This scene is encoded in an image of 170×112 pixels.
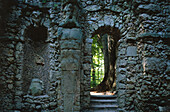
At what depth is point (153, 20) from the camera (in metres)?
3.37

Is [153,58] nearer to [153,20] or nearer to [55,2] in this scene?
[153,20]

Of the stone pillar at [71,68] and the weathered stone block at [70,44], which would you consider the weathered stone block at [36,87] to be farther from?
the weathered stone block at [70,44]

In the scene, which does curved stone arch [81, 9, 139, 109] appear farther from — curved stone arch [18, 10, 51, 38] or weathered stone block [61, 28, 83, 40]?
curved stone arch [18, 10, 51, 38]

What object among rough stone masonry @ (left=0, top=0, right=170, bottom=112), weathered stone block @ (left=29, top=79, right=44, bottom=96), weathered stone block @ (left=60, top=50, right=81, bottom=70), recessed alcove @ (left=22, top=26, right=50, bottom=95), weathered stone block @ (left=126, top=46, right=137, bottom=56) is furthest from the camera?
recessed alcove @ (left=22, top=26, right=50, bottom=95)

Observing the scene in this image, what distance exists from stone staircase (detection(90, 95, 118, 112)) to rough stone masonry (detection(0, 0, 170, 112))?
314 mm

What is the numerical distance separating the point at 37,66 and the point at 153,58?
13.1 feet

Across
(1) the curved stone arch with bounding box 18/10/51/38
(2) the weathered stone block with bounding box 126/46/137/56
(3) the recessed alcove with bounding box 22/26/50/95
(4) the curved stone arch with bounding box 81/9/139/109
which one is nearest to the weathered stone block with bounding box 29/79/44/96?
(3) the recessed alcove with bounding box 22/26/50/95

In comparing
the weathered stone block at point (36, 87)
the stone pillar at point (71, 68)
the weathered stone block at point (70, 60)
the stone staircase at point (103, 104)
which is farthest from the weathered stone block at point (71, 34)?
the stone staircase at point (103, 104)

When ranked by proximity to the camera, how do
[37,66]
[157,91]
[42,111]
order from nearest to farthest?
[157,91] < [42,111] < [37,66]

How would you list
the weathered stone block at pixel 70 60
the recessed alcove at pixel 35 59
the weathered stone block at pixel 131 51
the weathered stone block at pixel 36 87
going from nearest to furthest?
the weathered stone block at pixel 70 60, the weathered stone block at pixel 131 51, the weathered stone block at pixel 36 87, the recessed alcove at pixel 35 59

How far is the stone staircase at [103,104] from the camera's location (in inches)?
153

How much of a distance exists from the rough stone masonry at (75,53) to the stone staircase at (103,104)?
314mm

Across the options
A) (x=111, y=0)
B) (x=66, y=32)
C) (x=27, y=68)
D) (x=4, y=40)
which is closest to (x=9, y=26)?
(x=4, y=40)

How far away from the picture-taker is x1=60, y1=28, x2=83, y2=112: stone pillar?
3.37m
